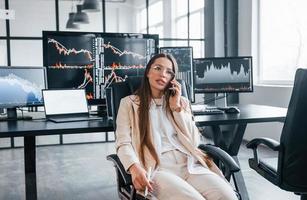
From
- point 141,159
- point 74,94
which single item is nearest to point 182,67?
point 74,94

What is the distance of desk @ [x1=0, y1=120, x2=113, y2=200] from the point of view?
6.82 ft

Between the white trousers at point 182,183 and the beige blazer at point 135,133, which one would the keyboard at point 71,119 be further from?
the white trousers at point 182,183

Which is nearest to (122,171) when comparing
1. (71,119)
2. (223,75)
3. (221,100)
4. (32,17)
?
(71,119)

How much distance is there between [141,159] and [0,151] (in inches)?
146

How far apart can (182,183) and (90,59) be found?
1236 millimetres

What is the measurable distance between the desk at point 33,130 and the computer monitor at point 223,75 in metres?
0.93

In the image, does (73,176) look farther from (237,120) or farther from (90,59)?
(237,120)

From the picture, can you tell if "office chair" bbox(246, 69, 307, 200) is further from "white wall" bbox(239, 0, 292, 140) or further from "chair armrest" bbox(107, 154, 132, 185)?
"white wall" bbox(239, 0, 292, 140)

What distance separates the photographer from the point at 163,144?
202cm

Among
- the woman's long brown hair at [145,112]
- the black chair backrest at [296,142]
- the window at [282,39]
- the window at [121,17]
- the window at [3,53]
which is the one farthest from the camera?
the window at [121,17]

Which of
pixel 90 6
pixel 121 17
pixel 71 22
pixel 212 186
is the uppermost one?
pixel 90 6

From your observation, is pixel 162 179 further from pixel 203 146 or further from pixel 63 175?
pixel 63 175

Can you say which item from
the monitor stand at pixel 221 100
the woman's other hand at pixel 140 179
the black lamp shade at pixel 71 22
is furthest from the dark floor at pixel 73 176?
the black lamp shade at pixel 71 22

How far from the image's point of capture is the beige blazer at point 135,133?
1880mm
